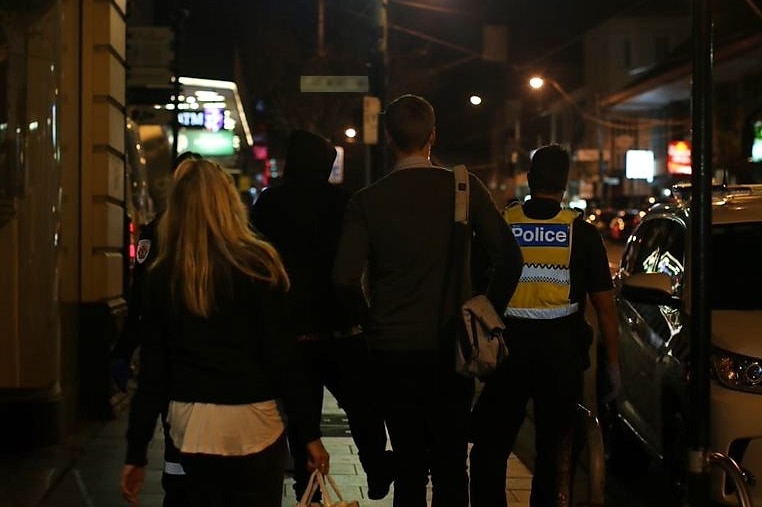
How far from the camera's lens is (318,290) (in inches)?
210

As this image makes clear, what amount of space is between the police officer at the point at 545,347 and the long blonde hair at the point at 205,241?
172cm

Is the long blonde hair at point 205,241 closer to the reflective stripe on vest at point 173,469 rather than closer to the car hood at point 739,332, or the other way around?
Answer: the reflective stripe on vest at point 173,469

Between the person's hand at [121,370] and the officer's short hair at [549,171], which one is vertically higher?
the officer's short hair at [549,171]

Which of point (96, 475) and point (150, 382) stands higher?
point (150, 382)

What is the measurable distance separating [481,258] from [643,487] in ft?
10.8

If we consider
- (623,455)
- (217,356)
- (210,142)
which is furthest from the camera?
(210,142)

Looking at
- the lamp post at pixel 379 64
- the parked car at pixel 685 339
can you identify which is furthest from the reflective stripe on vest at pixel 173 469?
the lamp post at pixel 379 64

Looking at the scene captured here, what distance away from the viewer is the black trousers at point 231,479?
3658 millimetres

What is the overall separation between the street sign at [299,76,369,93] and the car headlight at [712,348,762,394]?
767cm

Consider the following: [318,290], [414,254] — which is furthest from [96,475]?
[414,254]

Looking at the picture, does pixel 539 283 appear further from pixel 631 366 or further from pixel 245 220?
pixel 631 366

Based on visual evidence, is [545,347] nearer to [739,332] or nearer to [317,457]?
[739,332]

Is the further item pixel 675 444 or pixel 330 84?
pixel 330 84

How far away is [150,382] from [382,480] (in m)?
1.80
